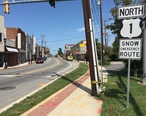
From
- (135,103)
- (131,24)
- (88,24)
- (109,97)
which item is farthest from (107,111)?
(88,24)

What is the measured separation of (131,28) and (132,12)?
52 cm

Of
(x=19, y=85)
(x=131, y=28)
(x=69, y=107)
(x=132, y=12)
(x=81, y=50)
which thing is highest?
(x=132, y=12)

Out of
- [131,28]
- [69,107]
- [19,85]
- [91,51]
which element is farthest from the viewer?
[19,85]

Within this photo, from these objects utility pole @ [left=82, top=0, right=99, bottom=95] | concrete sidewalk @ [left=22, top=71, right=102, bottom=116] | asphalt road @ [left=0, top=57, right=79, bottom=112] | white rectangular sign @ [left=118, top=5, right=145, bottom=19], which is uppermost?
white rectangular sign @ [left=118, top=5, right=145, bottom=19]

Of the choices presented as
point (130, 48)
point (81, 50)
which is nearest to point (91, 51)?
point (130, 48)

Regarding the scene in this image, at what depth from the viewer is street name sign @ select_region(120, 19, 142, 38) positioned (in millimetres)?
7000

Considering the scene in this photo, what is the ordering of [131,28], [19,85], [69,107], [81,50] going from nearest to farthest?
[131,28] < [69,107] < [19,85] < [81,50]

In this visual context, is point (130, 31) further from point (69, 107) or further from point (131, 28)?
point (69, 107)

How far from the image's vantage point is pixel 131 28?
7066 millimetres

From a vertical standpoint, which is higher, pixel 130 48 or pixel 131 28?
pixel 131 28

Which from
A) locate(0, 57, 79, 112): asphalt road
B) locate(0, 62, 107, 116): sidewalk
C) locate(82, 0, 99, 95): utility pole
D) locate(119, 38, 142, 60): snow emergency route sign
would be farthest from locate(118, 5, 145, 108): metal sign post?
locate(0, 57, 79, 112): asphalt road

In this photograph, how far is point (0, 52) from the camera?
3769 centimetres

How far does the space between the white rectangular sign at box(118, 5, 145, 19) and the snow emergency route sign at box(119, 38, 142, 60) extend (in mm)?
756

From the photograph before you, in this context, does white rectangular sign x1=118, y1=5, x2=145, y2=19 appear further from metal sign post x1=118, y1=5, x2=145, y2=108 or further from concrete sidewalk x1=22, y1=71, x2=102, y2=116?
concrete sidewalk x1=22, y1=71, x2=102, y2=116
